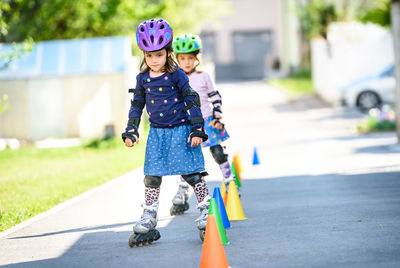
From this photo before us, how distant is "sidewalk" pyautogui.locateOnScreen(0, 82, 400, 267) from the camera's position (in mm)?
5773

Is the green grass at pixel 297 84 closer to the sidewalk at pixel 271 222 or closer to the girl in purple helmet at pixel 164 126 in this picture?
the sidewalk at pixel 271 222

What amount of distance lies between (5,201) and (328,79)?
17688mm

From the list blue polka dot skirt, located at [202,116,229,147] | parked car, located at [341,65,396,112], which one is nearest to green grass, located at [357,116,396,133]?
parked car, located at [341,65,396,112]

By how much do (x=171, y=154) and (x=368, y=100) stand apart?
1730cm

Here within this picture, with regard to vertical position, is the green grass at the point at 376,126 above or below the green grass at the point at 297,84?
above

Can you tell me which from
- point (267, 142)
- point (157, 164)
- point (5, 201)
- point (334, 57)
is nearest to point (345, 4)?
point (334, 57)

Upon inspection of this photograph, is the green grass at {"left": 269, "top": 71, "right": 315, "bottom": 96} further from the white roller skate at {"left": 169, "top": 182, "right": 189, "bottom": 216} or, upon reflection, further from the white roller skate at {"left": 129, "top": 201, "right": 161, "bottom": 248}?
the white roller skate at {"left": 129, "top": 201, "right": 161, "bottom": 248}

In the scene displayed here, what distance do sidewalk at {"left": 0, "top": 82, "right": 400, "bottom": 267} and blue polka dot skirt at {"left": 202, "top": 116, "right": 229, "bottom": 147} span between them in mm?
817

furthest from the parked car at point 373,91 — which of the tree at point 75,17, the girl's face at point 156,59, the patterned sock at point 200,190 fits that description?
the girl's face at point 156,59

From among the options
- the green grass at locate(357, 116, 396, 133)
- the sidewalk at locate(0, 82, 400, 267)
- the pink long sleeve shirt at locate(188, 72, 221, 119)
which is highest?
the pink long sleeve shirt at locate(188, 72, 221, 119)

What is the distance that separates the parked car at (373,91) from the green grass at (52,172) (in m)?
7.98

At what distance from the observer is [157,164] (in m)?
6.41

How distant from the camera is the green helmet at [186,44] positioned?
7.68 meters

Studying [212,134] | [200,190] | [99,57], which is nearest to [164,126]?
[200,190]
